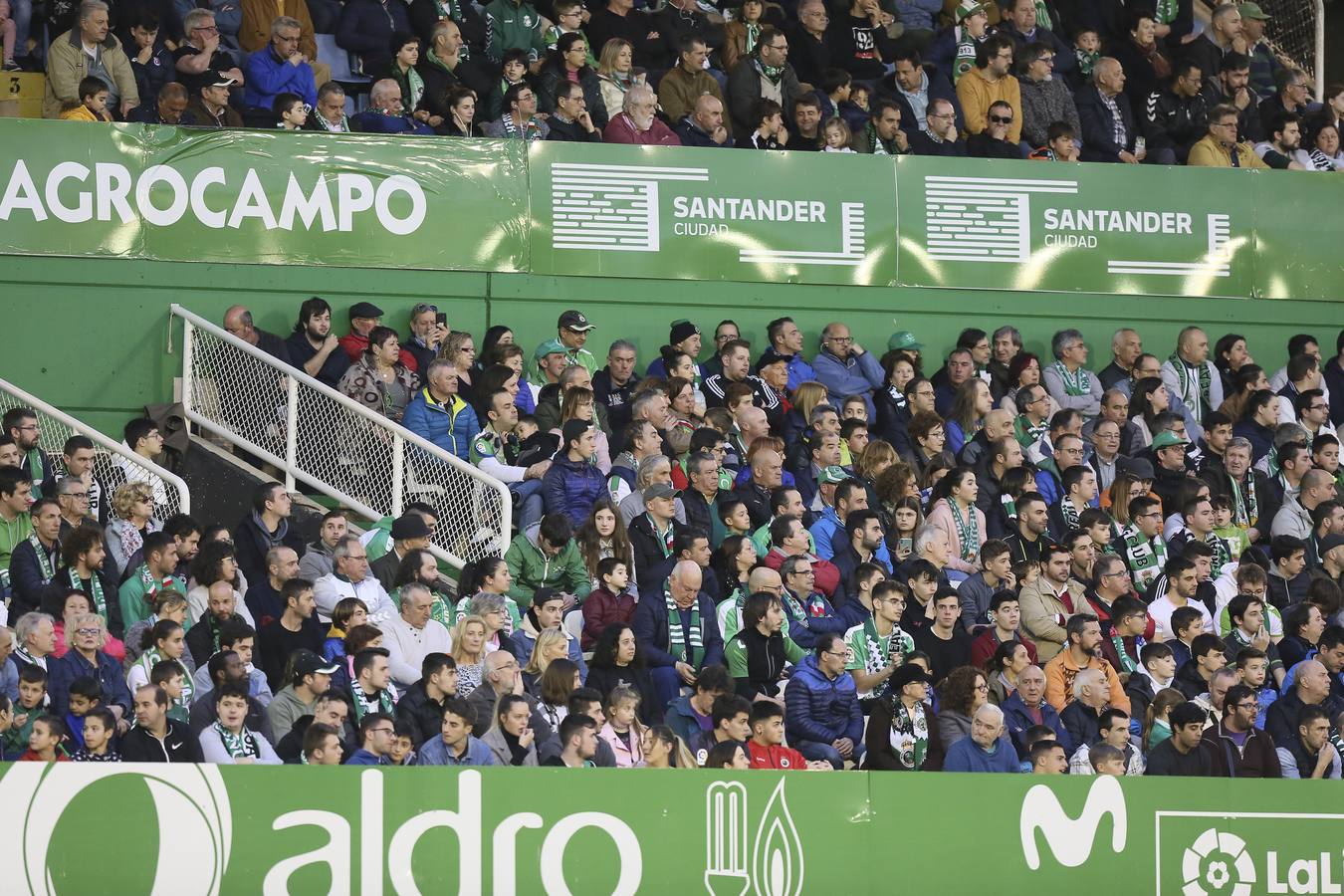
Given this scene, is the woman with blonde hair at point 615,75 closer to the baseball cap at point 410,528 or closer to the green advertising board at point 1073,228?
the green advertising board at point 1073,228

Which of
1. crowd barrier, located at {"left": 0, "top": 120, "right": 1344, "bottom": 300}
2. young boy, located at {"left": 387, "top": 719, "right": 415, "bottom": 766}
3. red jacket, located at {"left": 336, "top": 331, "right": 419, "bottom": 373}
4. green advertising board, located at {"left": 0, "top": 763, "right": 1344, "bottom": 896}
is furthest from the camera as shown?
crowd barrier, located at {"left": 0, "top": 120, "right": 1344, "bottom": 300}

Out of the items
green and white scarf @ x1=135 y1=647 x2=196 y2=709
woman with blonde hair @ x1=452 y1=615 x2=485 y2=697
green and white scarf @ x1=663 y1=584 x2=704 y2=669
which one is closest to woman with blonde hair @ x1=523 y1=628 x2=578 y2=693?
woman with blonde hair @ x1=452 y1=615 x2=485 y2=697

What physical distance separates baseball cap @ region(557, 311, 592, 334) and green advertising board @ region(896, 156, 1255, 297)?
2.72 meters

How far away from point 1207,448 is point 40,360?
7.62 metres

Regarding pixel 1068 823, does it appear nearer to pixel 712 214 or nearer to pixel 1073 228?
pixel 712 214

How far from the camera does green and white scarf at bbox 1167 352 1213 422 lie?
16062mm

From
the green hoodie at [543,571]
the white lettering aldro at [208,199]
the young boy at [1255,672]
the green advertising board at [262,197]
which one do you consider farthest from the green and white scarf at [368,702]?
the white lettering aldro at [208,199]

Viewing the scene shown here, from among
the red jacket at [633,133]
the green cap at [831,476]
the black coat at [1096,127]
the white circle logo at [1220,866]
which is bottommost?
the white circle logo at [1220,866]

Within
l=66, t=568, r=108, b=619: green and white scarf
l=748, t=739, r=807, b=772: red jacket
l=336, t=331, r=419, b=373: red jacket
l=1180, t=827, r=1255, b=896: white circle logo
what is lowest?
l=1180, t=827, r=1255, b=896: white circle logo

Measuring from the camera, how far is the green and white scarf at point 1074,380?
623 inches

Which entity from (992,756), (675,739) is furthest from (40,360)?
(992,756)

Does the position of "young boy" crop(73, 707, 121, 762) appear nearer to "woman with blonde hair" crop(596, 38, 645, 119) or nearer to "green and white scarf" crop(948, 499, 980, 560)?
"green and white scarf" crop(948, 499, 980, 560)

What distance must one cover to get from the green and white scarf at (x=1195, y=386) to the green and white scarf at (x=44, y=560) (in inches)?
314

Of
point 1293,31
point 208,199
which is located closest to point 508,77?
point 208,199
